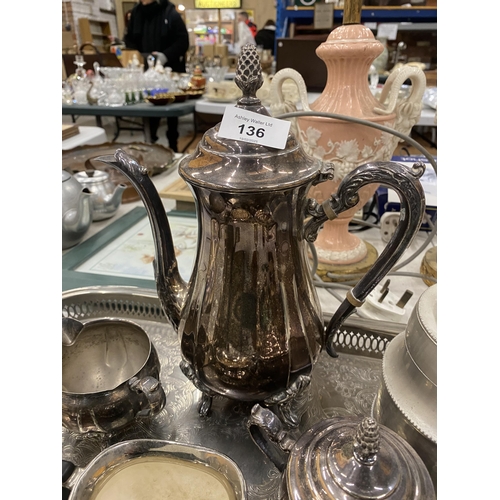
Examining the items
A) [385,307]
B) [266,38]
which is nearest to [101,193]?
[385,307]

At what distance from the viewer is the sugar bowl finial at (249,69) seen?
0.40 m

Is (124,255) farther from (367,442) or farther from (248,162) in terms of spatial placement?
(367,442)

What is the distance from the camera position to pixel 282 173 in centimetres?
38

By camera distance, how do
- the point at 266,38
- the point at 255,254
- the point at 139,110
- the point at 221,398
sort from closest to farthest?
the point at 255,254 → the point at 221,398 → the point at 139,110 → the point at 266,38

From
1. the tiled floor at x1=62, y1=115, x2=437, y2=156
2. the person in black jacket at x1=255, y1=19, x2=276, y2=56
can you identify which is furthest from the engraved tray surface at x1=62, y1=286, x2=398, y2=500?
the person in black jacket at x1=255, y1=19, x2=276, y2=56

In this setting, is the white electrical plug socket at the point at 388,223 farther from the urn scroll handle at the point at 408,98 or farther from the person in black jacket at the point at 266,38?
the person in black jacket at the point at 266,38

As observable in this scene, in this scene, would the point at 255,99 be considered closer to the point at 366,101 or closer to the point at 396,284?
the point at 366,101

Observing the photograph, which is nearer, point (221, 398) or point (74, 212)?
point (221, 398)

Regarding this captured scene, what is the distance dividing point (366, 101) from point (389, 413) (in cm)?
57

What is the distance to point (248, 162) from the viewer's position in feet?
1.26

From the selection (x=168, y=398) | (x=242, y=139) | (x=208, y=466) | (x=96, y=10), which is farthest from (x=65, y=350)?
(x=96, y=10)

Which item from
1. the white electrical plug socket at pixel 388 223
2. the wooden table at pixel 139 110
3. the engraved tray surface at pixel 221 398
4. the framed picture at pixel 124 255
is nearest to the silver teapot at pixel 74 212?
the framed picture at pixel 124 255

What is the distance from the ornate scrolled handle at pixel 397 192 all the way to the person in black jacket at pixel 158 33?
2973 millimetres

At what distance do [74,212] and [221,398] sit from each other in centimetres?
64
